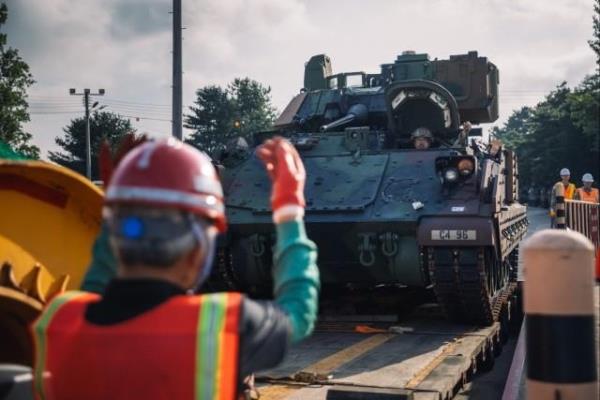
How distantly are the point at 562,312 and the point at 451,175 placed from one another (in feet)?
17.3

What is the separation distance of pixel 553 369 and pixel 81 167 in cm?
5595

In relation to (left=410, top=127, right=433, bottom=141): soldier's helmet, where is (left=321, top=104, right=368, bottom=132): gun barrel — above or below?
above

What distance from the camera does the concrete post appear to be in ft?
8.23

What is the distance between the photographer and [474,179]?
7836mm

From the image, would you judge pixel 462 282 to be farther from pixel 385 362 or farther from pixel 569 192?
pixel 569 192

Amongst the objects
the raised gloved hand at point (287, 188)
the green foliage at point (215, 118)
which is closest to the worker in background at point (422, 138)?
the raised gloved hand at point (287, 188)

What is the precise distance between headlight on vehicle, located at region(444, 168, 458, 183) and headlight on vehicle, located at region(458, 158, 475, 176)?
0.20 feet

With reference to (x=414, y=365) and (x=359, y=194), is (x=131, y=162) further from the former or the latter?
(x=359, y=194)

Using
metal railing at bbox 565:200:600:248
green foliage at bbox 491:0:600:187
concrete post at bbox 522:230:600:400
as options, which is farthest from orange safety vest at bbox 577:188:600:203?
green foliage at bbox 491:0:600:187

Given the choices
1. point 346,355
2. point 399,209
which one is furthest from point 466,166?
point 346,355

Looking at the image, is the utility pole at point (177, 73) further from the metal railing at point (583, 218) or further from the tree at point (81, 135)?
the tree at point (81, 135)

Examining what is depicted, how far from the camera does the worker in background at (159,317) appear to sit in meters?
1.71

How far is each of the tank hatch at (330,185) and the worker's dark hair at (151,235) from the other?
20.1 ft

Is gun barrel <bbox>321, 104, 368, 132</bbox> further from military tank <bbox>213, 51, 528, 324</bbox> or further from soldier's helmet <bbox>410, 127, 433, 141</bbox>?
soldier's helmet <bbox>410, 127, 433, 141</bbox>
